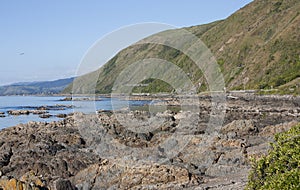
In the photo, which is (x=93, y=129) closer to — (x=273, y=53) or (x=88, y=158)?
(x=88, y=158)

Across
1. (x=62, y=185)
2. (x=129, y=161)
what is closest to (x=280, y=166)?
(x=62, y=185)

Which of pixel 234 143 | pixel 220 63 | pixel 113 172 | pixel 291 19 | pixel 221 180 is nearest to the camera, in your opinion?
pixel 221 180

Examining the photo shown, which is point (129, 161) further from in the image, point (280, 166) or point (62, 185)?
point (280, 166)

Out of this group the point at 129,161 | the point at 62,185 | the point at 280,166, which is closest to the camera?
the point at 280,166

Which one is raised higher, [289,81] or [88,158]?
[88,158]

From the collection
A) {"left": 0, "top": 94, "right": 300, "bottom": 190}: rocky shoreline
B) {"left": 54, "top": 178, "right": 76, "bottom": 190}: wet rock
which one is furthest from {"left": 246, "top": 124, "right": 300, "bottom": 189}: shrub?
Answer: {"left": 54, "top": 178, "right": 76, "bottom": 190}: wet rock

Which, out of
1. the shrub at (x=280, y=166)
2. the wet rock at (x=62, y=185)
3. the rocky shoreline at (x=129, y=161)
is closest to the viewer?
the shrub at (x=280, y=166)

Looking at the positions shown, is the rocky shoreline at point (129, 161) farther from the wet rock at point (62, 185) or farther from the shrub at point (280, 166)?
the shrub at point (280, 166)

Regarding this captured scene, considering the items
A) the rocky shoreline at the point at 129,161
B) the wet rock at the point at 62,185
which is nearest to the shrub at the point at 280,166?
the rocky shoreline at the point at 129,161

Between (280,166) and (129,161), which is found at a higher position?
(280,166)

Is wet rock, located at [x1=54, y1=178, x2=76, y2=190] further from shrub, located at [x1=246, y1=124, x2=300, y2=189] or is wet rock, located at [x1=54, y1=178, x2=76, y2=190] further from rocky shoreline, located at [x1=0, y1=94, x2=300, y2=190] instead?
shrub, located at [x1=246, y1=124, x2=300, y2=189]

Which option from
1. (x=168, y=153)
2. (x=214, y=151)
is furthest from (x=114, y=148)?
(x=214, y=151)

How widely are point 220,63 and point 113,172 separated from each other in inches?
6871

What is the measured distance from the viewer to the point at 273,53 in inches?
6348
